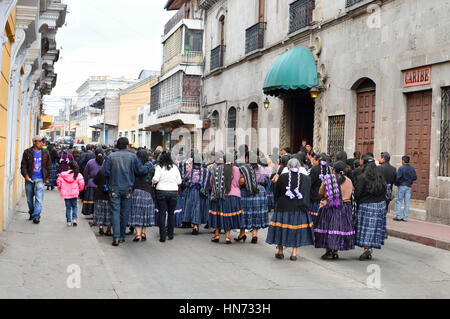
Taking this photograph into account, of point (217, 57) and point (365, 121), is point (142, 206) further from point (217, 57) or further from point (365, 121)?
point (217, 57)

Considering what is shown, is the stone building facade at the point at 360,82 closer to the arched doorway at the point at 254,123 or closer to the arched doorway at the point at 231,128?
the arched doorway at the point at 254,123

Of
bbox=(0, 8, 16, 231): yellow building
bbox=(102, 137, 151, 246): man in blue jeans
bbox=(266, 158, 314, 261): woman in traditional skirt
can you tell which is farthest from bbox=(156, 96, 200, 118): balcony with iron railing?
bbox=(266, 158, 314, 261): woman in traditional skirt

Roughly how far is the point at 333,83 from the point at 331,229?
33.8 feet

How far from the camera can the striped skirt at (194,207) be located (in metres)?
11.9

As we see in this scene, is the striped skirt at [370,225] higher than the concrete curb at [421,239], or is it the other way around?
the striped skirt at [370,225]

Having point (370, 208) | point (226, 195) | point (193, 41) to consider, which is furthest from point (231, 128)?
point (370, 208)

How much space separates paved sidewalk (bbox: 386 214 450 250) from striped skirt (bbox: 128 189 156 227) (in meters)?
5.20

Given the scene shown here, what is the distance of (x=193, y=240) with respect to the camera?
11055 mm

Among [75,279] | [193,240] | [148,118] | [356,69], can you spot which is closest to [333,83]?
[356,69]

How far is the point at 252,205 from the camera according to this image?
11.1m

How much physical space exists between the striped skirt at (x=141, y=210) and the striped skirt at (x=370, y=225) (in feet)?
12.5

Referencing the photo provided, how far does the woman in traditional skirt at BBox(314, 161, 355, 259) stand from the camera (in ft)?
29.8

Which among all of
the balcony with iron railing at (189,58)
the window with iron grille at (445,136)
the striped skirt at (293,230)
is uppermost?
the balcony with iron railing at (189,58)

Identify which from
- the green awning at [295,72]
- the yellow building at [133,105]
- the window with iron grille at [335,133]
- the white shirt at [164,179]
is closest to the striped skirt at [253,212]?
the white shirt at [164,179]
